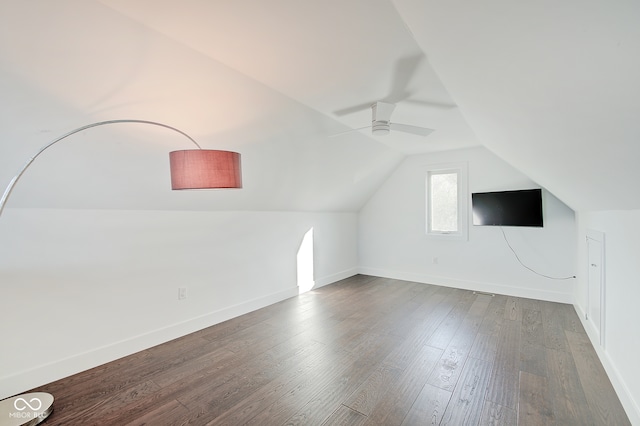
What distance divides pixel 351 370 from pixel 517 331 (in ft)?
6.68

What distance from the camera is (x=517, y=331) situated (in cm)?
318

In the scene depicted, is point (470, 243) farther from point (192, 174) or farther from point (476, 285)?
point (192, 174)

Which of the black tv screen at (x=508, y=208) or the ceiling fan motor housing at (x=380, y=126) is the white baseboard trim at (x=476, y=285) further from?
the ceiling fan motor housing at (x=380, y=126)

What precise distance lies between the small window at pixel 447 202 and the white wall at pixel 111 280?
301 centimetres

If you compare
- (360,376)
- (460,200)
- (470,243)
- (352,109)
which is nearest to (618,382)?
(360,376)

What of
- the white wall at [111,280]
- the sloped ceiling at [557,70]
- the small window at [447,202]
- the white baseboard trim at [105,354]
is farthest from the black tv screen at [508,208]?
the white baseboard trim at [105,354]

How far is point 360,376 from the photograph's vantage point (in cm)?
235

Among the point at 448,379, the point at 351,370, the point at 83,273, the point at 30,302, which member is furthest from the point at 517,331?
the point at 30,302

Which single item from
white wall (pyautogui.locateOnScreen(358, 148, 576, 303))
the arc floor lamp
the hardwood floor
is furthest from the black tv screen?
the arc floor lamp

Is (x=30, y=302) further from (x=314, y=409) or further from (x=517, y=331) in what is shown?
(x=517, y=331)

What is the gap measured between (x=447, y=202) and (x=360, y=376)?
369 cm

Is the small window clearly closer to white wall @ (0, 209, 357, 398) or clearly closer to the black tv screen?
the black tv screen

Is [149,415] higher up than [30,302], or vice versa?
[30,302]

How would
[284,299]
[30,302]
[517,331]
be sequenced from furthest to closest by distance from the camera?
1. [284,299]
2. [517,331]
3. [30,302]
